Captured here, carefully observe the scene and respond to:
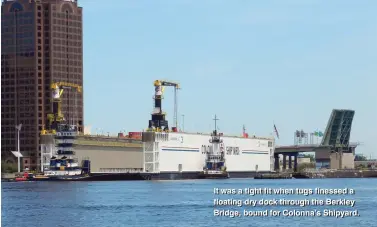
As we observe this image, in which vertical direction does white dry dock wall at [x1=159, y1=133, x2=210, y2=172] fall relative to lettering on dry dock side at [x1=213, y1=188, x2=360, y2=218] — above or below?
above

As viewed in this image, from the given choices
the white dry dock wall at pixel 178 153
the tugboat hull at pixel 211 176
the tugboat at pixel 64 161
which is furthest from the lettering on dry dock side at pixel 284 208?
the tugboat hull at pixel 211 176

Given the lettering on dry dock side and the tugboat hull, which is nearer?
the lettering on dry dock side

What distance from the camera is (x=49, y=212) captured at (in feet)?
243

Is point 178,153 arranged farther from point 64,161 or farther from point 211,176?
point 64,161

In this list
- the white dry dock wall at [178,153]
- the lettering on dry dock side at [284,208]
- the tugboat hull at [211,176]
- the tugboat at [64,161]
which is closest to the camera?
the lettering on dry dock side at [284,208]

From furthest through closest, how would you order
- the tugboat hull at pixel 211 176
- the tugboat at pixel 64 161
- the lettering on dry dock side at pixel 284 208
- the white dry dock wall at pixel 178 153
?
the tugboat hull at pixel 211 176, the white dry dock wall at pixel 178 153, the tugboat at pixel 64 161, the lettering on dry dock side at pixel 284 208

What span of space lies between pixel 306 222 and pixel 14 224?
19904 millimetres

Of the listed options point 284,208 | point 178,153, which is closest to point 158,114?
point 178,153

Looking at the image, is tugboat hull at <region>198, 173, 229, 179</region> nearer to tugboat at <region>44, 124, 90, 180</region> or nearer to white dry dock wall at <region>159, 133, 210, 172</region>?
white dry dock wall at <region>159, 133, 210, 172</region>

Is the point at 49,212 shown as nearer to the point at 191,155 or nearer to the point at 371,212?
the point at 371,212

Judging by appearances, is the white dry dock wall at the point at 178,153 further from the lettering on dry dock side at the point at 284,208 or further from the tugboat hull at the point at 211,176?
the lettering on dry dock side at the point at 284,208

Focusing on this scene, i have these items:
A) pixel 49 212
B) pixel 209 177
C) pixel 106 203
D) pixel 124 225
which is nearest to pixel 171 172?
pixel 209 177

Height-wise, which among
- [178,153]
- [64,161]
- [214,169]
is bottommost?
[214,169]

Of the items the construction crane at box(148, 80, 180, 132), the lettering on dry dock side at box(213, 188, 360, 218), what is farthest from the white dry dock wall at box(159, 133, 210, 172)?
the lettering on dry dock side at box(213, 188, 360, 218)
